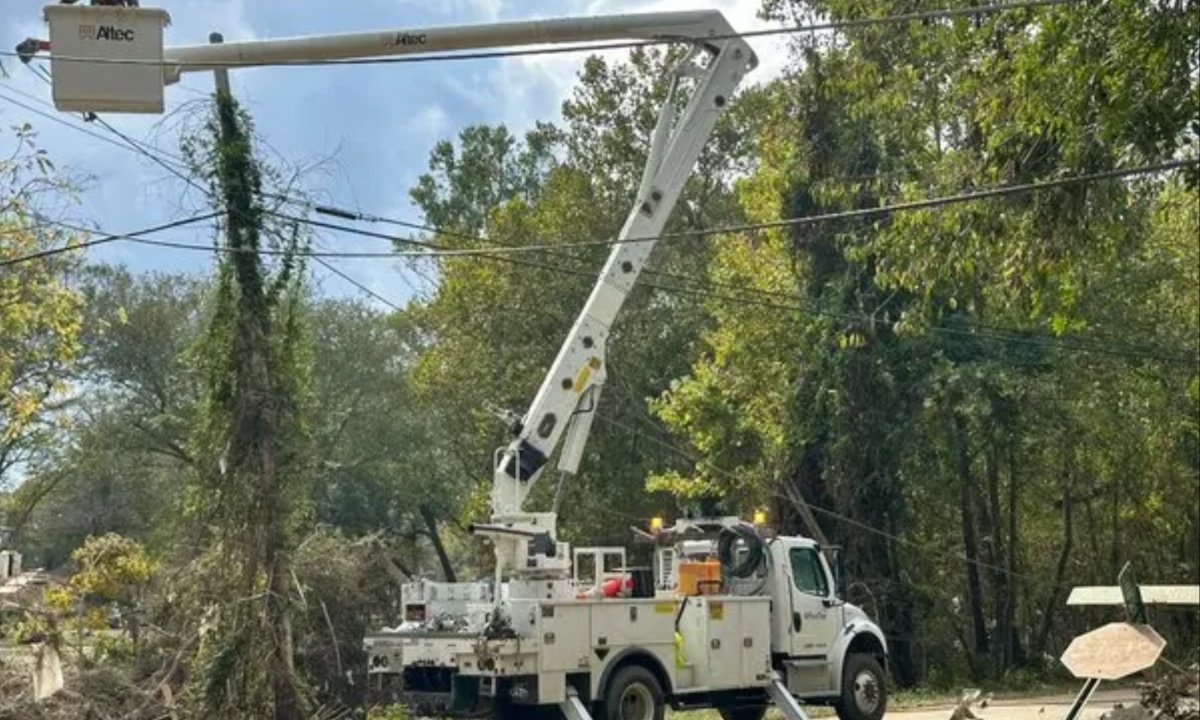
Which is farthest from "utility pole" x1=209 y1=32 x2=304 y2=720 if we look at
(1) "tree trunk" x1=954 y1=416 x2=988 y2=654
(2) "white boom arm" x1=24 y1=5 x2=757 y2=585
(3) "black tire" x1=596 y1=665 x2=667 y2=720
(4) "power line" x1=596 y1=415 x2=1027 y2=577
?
(1) "tree trunk" x1=954 y1=416 x2=988 y2=654

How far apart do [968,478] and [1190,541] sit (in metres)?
6.13

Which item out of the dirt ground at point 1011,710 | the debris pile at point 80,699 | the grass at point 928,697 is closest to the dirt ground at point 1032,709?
the dirt ground at point 1011,710

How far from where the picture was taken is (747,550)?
53.2 ft

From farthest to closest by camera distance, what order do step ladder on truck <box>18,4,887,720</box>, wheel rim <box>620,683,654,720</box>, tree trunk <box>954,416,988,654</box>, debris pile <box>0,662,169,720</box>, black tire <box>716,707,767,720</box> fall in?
tree trunk <box>954,416,988,654</box> < black tire <box>716,707,767,720</box> < debris pile <box>0,662,169,720</box> < wheel rim <box>620,683,654,720</box> < step ladder on truck <box>18,4,887,720</box>

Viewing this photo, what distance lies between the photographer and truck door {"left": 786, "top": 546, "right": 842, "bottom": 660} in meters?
15.9

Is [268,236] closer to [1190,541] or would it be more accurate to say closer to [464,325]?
[464,325]

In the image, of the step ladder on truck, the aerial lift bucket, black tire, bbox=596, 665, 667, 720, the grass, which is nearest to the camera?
the aerial lift bucket

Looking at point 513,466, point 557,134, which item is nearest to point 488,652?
point 513,466

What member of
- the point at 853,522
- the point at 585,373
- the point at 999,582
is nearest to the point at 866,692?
the point at 585,373

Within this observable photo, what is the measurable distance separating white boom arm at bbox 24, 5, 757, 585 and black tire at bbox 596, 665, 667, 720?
51.3 inches

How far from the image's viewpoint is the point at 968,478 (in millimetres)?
27281

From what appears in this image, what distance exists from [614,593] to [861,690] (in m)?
4.05

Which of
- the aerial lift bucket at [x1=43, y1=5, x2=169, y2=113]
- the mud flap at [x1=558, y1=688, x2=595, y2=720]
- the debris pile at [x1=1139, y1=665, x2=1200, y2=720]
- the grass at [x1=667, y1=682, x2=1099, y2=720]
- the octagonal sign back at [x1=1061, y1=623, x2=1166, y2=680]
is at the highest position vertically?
the aerial lift bucket at [x1=43, y1=5, x2=169, y2=113]

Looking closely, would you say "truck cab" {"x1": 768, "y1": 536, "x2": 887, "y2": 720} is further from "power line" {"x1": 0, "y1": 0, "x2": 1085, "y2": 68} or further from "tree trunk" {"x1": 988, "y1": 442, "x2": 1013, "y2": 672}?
"tree trunk" {"x1": 988, "y1": 442, "x2": 1013, "y2": 672}
